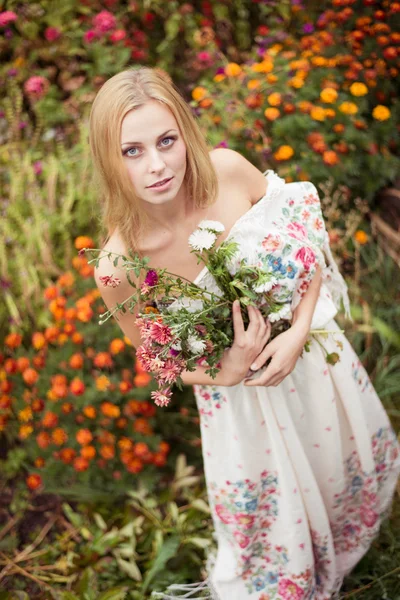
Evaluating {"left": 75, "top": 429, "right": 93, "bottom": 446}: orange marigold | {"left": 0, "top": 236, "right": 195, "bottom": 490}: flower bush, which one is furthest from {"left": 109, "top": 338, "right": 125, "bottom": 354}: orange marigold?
{"left": 75, "top": 429, "right": 93, "bottom": 446}: orange marigold

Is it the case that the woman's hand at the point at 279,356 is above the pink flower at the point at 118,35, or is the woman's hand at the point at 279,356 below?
below

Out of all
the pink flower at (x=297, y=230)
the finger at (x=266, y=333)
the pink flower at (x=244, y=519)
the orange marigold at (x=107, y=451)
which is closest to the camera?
the finger at (x=266, y=333)

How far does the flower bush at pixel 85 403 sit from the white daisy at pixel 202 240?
1135 millimetres

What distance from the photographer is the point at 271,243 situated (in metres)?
1.45

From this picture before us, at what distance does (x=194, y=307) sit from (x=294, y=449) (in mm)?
614

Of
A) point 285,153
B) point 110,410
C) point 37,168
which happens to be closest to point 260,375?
point 110,410

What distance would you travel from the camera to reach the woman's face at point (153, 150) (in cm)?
124

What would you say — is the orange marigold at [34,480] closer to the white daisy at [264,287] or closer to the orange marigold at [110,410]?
the orange marigold at [110,410]

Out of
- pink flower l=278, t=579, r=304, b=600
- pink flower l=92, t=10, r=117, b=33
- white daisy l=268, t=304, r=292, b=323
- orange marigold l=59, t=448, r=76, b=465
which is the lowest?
orange marigold l=59, t=448, r=76, b=465

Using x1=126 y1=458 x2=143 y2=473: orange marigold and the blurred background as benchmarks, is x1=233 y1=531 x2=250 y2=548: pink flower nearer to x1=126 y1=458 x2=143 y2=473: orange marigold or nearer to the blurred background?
the blurred background

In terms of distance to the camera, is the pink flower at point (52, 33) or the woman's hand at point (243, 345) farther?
the pink flower at point (52, 33)

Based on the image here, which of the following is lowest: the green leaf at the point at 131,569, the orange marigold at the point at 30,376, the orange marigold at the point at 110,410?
the green leaf at the point at 131,569

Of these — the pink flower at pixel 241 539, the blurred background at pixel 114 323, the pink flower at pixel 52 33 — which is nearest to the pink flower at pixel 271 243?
the blurred background at pixel 114 323

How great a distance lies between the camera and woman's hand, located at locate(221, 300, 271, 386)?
136 centimetres
